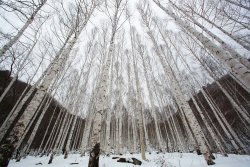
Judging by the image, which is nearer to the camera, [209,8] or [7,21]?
[7,21]

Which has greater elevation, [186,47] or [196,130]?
[186,47]

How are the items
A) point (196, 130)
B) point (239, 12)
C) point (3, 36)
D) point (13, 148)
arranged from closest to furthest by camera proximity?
1. point (13, 148)
2. point (3, 36)
3. point (196, 130)
4. point (239, 12)

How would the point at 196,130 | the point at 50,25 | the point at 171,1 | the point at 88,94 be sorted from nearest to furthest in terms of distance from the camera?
the point at 196,130 → the point at 50,25 → the point at 171,1 → the point at 88,94

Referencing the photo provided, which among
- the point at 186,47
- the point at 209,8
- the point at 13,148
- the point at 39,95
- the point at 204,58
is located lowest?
the point at 13,148

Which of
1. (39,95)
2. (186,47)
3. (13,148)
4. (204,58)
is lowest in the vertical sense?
(13,148)

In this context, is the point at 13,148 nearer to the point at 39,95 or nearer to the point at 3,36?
the point at 39,95

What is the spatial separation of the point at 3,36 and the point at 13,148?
3.30 m

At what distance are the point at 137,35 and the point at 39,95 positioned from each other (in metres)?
9.73

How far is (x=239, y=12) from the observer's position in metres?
5.23

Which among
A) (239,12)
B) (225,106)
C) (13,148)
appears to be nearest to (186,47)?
(239,12)

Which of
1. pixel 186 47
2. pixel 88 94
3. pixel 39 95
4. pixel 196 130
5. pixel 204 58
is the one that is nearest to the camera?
pixel 39 95

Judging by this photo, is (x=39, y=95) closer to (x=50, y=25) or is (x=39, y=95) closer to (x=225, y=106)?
(x=50, y=25)

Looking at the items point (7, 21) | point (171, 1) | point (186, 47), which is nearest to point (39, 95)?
point (7, 21)

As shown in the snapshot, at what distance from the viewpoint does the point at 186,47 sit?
9.73 meters
